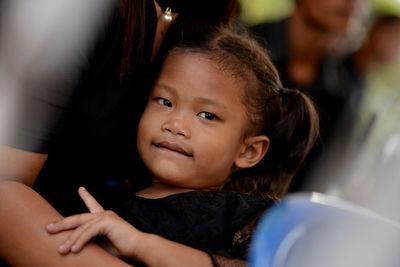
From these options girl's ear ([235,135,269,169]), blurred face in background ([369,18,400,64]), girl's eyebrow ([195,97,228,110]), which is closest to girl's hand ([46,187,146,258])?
girl's eyebrow ([195,97,228,110])

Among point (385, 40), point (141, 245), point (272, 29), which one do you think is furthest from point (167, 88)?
point (385, 40)

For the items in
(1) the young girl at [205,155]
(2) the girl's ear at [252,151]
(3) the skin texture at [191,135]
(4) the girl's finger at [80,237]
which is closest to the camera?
(4) the girl's finger at [80,237]

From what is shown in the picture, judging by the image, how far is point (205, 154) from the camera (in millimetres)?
1759

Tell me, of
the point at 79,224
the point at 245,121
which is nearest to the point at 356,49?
the point at 245,121

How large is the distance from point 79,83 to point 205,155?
435 mm

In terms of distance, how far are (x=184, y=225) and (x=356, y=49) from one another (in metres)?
2.54

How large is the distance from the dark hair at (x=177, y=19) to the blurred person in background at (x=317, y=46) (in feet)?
4.68

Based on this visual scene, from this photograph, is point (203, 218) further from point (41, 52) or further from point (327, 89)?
point (327, 89)

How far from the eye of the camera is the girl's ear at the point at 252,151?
1.90 meters

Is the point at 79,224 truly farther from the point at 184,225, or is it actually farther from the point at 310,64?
the point at 310,64

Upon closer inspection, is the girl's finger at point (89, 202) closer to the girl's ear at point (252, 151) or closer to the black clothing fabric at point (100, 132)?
the black clothing fabric at point (100, 132)

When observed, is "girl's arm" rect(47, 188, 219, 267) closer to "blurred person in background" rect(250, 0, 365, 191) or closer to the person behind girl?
the person behind girl

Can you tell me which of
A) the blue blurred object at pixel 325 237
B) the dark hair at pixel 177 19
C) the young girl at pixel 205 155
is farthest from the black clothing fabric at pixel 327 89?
the blue blurred object at pixel 325 237

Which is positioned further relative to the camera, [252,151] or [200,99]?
[252,151]
